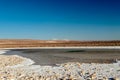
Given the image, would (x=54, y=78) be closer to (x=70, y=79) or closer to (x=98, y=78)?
(x=70, y=79)

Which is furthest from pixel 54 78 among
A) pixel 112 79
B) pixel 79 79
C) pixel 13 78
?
pixel 112 79

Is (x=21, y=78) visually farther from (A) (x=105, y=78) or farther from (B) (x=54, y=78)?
(A) (x=105, y=78)

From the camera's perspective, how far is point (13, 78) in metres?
11.6

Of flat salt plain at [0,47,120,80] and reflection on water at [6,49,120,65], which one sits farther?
reflection on water at [6,49,120,65]

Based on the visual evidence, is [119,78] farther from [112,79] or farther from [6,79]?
[6,79]

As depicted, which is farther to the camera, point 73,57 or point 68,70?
point 73,57

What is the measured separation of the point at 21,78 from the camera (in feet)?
38.2

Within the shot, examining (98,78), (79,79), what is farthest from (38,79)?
(98,78)

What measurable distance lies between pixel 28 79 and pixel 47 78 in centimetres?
92

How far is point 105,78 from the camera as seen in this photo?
1136 centimetres

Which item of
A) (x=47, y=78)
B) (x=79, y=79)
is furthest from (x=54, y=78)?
(x=79, y=79)

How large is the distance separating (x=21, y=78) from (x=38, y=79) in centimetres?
88

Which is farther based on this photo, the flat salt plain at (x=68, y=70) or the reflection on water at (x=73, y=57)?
the reflection on water at (x=73, y=57)

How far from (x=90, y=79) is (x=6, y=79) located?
399 cm
